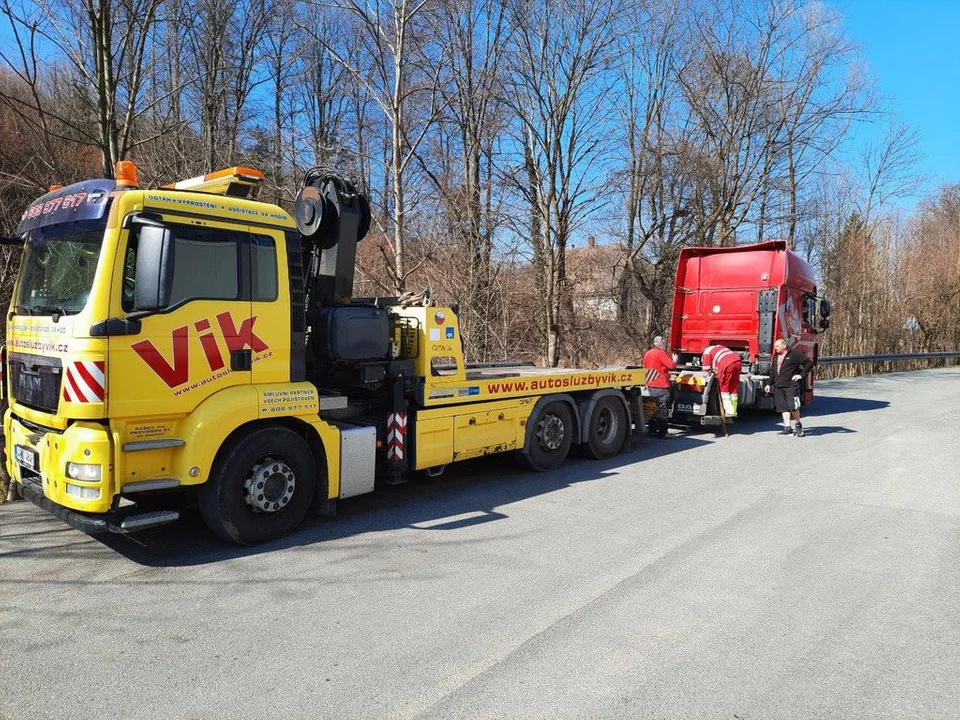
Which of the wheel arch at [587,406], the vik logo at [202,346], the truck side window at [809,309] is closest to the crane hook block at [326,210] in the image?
the vik logo at [202,346]

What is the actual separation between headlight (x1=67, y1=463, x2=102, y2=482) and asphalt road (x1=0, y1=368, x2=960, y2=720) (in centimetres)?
72

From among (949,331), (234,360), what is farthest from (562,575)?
(949,331)

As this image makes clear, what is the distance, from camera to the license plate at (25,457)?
198 inches

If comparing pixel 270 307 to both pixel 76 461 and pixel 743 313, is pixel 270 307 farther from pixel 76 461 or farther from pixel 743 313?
pixel 743 313

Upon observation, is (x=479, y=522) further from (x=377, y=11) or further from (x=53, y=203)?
(x=377, y=11)

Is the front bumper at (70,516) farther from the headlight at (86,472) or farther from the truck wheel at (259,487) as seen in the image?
the truck wheel at (259,487)

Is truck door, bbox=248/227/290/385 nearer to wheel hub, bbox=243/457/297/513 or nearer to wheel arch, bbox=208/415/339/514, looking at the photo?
wheel arch, bbox=208/415/339/514

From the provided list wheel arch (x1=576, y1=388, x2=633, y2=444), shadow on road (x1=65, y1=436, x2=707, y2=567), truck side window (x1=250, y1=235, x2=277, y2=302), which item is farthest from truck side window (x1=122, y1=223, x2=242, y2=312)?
wheel arch (x1=576, y1=388, x2=633, y2=444)

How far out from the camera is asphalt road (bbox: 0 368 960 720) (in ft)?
10.6

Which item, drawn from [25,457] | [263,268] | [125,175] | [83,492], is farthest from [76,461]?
[125,175]

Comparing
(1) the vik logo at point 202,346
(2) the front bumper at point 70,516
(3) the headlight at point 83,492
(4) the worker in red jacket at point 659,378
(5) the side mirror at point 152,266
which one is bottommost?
(2) the front bumper at point 70,516

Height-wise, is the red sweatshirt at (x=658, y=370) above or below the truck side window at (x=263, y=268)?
below

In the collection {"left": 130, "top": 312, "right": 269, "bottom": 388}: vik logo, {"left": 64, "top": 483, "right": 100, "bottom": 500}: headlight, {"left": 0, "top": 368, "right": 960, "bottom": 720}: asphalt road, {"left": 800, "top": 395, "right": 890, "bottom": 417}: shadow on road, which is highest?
{"left": 130, "top": 312, "right": 269, "bottom": 388}: vik logo

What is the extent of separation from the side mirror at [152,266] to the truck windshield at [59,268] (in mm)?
316
